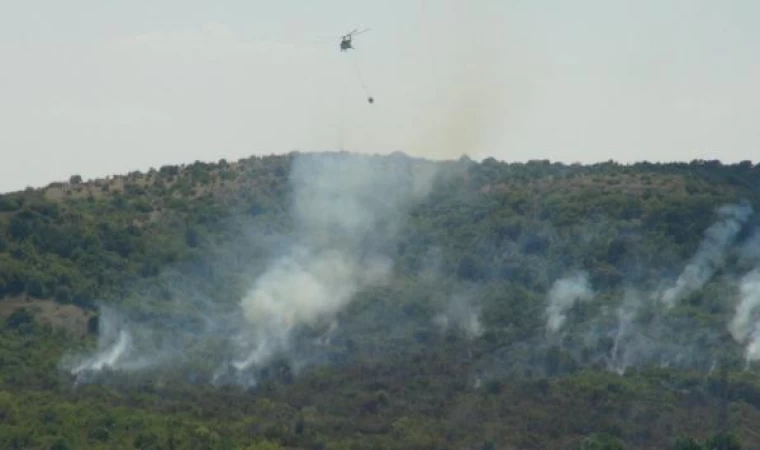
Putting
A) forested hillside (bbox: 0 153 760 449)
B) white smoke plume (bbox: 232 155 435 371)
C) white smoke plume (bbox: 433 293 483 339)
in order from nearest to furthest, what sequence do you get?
forested hillside (bbox: 0 153 760 449)
white smoke plume (bbox: 433 293 483 339)
white smoke plume (bbox: 232 155 435 371)

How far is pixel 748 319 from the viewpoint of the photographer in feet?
493

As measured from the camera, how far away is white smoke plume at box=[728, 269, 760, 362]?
146m

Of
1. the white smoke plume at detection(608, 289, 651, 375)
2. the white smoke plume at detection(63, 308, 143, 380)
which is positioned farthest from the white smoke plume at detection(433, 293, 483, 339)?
the white smoke plume at detection(63, 308, 143, 380)

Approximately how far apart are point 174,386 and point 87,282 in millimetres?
24349

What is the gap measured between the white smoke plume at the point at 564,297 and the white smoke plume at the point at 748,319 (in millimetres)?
11823

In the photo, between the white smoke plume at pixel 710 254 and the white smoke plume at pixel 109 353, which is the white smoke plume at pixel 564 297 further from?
the white smoke plume at pixel 109 353

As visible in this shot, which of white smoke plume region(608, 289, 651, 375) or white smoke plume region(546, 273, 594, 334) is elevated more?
white smoke plume region(546, 273, 594, 334)

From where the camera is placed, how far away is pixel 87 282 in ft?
538

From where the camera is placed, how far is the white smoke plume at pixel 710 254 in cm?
16125

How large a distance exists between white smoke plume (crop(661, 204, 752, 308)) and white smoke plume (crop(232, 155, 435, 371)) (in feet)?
78.0

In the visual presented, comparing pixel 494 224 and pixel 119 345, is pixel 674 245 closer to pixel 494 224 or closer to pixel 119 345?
pixel 494 224

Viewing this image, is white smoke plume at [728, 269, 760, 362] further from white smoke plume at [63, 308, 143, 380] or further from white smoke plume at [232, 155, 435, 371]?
white smoke plume at [63, 308, 143, 380]

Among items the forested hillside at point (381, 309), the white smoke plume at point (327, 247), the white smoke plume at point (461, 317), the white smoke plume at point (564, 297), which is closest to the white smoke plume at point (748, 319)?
the forested hillside at point (381, 309)

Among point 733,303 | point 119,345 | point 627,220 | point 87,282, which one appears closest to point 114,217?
point 87,282
